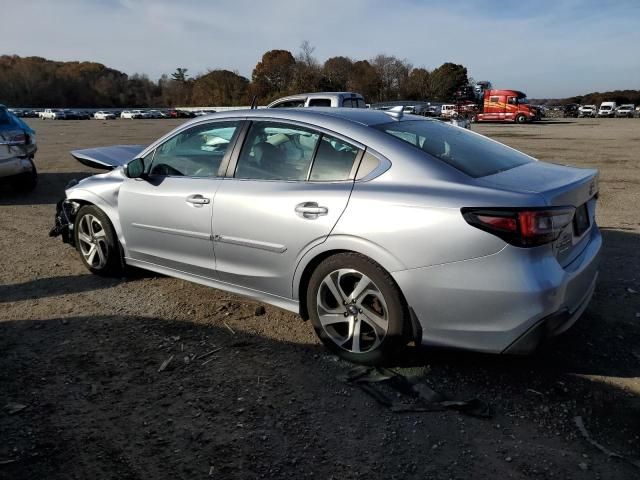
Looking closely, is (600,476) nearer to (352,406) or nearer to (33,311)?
(352,406)

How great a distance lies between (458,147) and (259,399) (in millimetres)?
2052

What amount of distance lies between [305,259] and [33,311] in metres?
2.39

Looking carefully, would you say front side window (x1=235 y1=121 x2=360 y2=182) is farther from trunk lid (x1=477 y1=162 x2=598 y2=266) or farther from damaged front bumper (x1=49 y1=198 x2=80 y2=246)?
damaged front bumper (x1=49 y1=198 x2=80 y2=246)

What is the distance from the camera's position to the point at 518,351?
284 cm

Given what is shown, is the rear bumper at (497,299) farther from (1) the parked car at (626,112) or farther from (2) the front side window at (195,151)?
(1) the parked car at (626,112)

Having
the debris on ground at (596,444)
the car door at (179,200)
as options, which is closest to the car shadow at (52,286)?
the car door at (179,200)

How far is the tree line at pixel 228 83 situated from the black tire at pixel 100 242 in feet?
213

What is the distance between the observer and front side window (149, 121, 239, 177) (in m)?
4.01

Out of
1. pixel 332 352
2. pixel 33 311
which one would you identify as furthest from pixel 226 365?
pixel 33 311

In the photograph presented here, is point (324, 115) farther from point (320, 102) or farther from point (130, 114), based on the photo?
point (130, 114)

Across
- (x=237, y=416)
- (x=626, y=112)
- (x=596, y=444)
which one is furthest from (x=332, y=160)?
(x=626, y=112)

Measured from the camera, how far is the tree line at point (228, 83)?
3420 inches

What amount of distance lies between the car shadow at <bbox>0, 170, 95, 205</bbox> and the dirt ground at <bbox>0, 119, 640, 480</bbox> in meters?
4.80

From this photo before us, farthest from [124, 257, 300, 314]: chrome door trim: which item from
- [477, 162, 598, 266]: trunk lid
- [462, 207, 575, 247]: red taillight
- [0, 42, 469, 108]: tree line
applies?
[0, 42, 469, 108]: tree line
